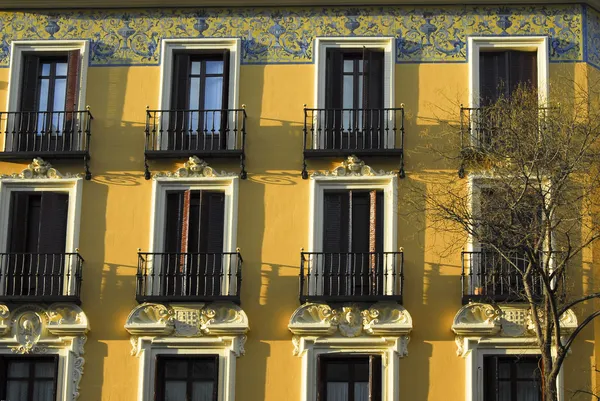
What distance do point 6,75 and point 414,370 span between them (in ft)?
36.3

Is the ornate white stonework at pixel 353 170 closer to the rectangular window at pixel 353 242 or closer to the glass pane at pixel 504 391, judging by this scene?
the rectangular window at pixel 353 242

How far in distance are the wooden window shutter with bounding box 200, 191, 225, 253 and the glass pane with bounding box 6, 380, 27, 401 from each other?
4.61 metres

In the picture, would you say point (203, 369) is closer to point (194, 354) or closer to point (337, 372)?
point (194, 354)

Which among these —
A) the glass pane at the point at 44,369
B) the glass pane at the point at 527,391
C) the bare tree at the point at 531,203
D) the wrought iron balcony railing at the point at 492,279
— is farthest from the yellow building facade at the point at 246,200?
the glass pane at the point at 527,391

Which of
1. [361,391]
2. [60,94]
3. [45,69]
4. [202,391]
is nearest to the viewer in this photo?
[361,391]

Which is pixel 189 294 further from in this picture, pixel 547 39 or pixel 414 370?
pixel 547 39

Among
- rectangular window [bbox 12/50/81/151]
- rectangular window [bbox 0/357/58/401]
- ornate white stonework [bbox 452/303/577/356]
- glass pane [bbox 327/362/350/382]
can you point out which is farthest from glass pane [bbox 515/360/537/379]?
rectangular window [bbox 12/50/81/151]

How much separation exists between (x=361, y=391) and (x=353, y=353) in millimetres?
776

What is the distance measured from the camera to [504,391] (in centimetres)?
3183

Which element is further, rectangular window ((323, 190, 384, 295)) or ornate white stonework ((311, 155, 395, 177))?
ornate white stonework ((311, 155, 395, 177))

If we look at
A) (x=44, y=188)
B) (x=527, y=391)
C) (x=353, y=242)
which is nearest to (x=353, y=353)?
(x=353, y=242)

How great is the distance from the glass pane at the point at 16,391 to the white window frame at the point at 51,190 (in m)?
2.84

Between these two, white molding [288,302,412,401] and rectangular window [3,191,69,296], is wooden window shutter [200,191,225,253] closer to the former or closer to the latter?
white molding [288,302,412,401]

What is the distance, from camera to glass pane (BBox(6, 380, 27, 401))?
32688 mm
